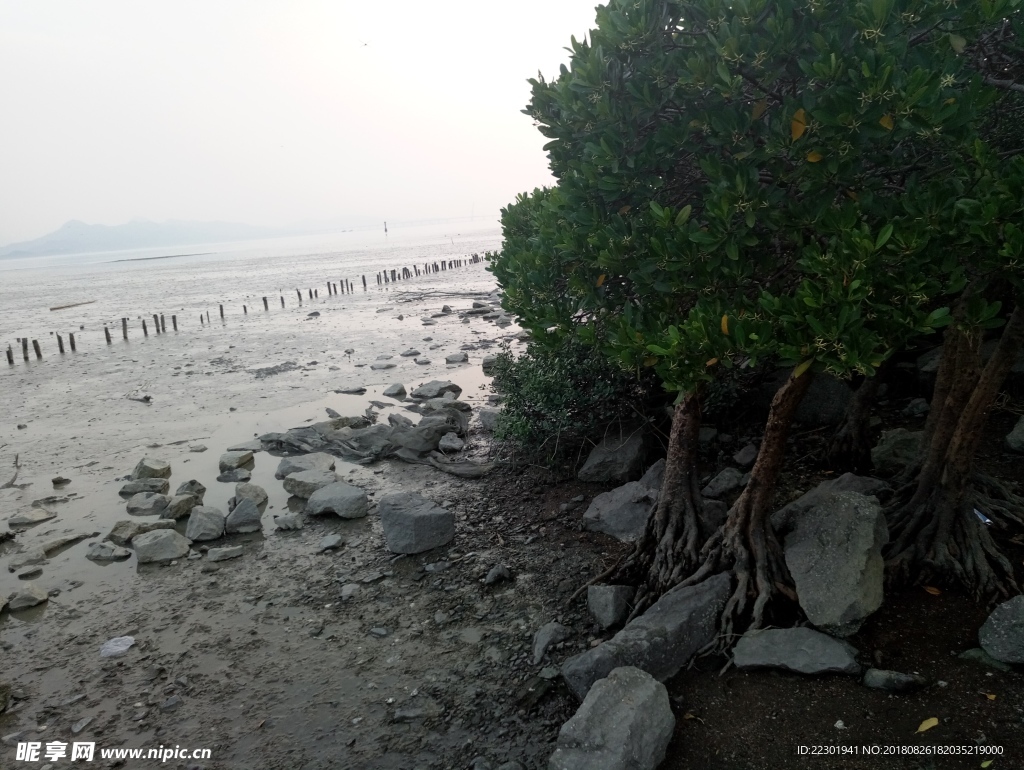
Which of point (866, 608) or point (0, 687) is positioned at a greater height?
point (866, 608)

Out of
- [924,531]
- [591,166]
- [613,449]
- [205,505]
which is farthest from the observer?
[205,505]

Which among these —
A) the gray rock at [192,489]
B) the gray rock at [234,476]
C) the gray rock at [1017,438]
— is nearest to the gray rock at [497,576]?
the gray rock at [192,489]

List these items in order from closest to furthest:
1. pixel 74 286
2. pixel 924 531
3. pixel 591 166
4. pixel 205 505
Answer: pixel 591 166 → pixel 924 531 → pixel 205 505 → pixel 74 286

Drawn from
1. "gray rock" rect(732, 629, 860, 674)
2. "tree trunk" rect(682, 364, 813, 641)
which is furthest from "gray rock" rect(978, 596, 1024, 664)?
"tree trunk" rect(682, 364, 813, 641)

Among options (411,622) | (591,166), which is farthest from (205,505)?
(591,166)

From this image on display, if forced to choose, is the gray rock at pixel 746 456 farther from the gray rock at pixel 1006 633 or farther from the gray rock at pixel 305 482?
the gray rock at pixel 305 482

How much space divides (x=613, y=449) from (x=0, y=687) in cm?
681

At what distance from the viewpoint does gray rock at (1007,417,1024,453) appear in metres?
6.40

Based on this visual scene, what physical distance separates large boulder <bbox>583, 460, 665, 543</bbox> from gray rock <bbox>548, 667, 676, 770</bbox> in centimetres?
290

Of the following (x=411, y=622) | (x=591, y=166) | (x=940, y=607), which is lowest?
(x=411, y=622)

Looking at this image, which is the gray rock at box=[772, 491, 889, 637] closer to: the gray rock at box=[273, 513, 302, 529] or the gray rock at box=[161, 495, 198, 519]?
the gray rock at box=[273, 513, 302, 529]

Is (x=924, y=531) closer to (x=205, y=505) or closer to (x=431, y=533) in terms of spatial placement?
(x=431, y=533)

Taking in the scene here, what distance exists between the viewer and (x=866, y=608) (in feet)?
15.1

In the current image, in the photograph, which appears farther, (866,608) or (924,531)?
(924,531)
